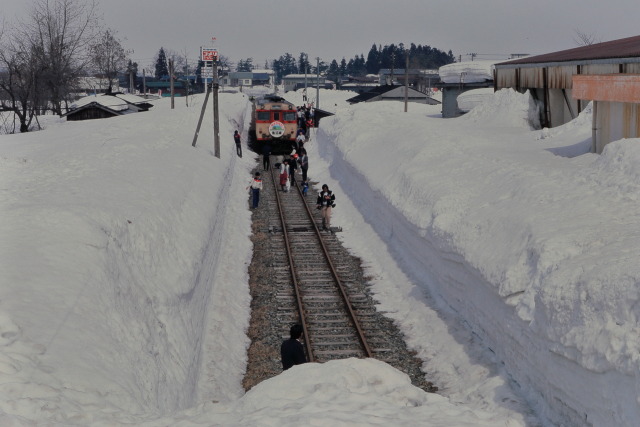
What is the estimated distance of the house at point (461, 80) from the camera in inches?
2052

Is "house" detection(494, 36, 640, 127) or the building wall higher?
"house" detection(494, 36, 640, 127)

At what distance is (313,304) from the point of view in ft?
59.3

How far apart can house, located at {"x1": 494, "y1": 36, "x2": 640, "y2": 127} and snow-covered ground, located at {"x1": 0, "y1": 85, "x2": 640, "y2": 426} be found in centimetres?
303

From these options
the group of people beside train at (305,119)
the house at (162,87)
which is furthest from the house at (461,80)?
the house at (162,87)

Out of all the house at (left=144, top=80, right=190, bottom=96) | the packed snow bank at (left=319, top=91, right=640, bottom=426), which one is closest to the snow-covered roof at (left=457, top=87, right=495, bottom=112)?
the packed snow bank at (left=319, top=91, right=640, bottom=426)

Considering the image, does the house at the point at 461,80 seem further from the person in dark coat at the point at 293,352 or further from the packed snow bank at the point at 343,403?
the packed snow bank at the point at 343,403

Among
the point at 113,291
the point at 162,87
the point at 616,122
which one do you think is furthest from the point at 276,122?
the point at 162,87

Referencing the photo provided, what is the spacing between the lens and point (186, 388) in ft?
40.8

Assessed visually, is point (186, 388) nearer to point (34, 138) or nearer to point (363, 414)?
point (363, 414)

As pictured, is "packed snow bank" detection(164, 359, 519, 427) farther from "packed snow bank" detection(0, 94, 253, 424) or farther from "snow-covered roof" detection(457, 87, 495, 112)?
"snow-covered roof" detection(457, 87, 495, 112)

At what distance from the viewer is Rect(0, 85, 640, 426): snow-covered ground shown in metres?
9.69

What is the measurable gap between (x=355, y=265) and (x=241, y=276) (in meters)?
3.33

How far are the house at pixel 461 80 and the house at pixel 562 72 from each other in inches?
422

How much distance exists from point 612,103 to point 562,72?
11379 millimetres
